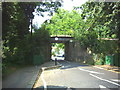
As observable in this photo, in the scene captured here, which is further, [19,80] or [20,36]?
[20,36]

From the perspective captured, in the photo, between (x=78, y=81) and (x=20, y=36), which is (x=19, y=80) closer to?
(x=78, y=81)

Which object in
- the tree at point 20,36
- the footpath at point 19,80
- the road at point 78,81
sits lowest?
the road at point 78,81

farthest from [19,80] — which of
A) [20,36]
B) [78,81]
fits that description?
[20,36]

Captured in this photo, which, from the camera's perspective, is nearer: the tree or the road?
the road

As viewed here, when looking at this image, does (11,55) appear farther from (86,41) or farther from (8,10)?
(86,41)

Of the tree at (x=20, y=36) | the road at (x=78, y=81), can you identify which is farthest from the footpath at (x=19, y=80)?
the tree at (x=20, y=36)

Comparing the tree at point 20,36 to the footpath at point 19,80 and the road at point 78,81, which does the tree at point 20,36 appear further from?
the road at point 78,81

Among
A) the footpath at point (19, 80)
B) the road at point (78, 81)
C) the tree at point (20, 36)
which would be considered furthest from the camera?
the tree at point (20, 36)

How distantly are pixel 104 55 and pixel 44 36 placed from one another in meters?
9.71

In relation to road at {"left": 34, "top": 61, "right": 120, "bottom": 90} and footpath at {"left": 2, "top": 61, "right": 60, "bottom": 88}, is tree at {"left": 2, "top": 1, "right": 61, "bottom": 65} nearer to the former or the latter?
footpath at {"left": 2, "top": 61, "right": 60, "bottom": 88}

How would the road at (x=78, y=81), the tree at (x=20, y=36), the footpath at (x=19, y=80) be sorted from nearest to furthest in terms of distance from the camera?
the footpath at (x=19, y=80), the road at (x=78, y=81), the tree at (x=20, y=36)

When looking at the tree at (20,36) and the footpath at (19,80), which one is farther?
the tree at (20,36)

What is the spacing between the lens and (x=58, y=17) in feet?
154

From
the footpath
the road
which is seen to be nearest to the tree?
the footpath
